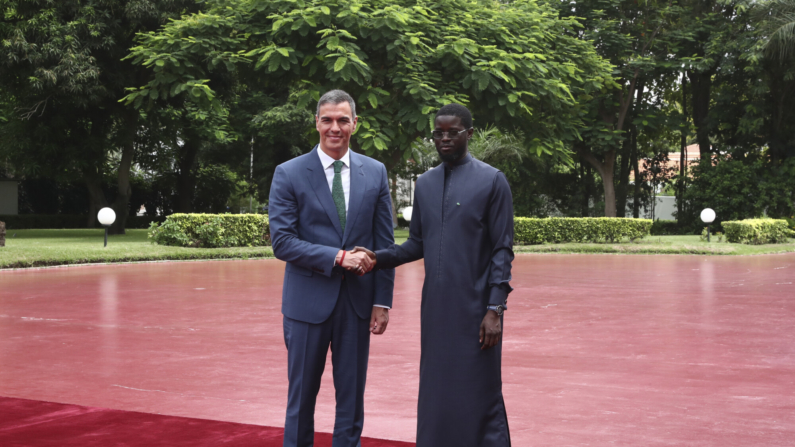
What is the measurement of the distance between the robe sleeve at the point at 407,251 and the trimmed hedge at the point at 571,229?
19.0 meters

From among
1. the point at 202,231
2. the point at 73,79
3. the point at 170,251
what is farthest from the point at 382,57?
the point at 73,79

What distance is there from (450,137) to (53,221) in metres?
32.3

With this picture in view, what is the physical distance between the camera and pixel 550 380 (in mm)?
5648

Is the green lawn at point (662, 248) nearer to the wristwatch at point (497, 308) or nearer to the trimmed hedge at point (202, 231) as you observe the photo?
the trimmed hedge at point (202, 231)

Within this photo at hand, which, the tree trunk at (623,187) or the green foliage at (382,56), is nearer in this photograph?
the green foliage at (382,56)

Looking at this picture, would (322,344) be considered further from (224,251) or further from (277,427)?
(224,251)

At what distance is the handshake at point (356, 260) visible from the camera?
3330mm

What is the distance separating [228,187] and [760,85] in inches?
876

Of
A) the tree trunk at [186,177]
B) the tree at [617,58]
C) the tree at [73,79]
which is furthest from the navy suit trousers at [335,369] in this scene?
the tree trunk at [186,177]

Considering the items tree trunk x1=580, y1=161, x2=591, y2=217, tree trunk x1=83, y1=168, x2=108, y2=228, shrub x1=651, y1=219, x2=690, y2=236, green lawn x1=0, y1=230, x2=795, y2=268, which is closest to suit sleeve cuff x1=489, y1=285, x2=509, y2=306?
green lawn x1=0, y1=230, x2=795, y2=268

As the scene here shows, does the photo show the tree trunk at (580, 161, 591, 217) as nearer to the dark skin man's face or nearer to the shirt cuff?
the dark skin man's face

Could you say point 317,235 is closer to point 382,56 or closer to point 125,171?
point 382,56

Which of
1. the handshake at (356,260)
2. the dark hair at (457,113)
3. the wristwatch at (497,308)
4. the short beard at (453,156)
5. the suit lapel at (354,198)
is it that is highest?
the dark hair at (457,113)

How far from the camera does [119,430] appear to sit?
430 centimetres
